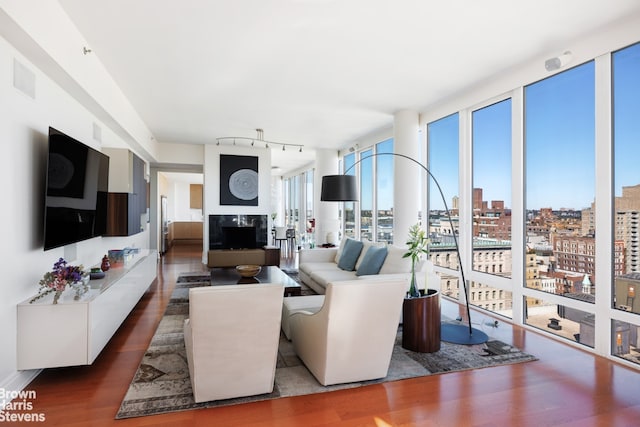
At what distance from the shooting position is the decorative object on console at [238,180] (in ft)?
27.8

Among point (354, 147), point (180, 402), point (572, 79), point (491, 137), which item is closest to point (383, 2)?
point (572, 79)

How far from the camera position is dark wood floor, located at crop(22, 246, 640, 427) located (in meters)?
2.24

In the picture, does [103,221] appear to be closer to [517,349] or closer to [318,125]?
[318,125]

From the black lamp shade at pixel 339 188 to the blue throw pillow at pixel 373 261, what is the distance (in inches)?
30.8

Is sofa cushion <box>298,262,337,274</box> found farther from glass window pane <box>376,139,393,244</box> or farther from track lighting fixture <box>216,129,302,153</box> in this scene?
track lighting fixture <box>216,129,302,153</box>

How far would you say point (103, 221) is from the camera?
14.8 feet

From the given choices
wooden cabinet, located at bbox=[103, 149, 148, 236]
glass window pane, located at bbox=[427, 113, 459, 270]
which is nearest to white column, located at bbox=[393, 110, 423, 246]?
glass window pane, located at bbox=[427, 113, 459, 270]

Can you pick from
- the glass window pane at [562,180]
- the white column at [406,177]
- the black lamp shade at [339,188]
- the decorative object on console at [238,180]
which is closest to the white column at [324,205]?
the decorative object on console at [238,180]

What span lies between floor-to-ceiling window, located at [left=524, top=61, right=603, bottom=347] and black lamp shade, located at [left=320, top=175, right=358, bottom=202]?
6.70 feet

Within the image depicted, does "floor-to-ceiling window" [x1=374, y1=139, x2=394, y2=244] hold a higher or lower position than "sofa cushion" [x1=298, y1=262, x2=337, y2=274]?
higher

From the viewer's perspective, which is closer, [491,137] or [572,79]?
[572,79]

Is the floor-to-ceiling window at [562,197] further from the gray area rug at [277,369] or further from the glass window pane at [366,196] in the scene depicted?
the glass window pane at [366,196]

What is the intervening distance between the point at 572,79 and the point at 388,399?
3.57 metres

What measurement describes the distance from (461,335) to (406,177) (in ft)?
8.67
